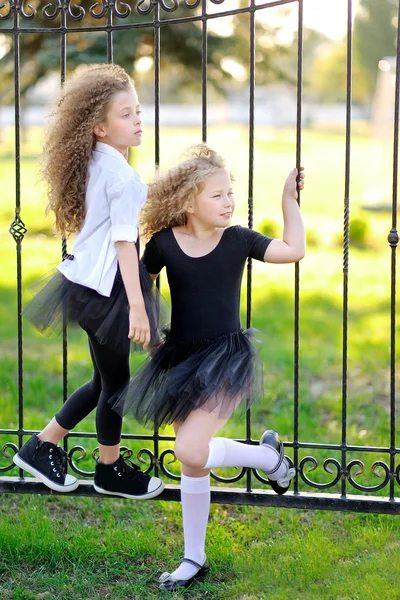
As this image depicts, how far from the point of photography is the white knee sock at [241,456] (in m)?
2.74

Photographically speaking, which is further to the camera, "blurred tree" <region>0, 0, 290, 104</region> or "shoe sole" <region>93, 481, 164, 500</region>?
"blurred tree" <region>0, 0, 290, 104</region>

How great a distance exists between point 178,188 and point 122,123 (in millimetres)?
278

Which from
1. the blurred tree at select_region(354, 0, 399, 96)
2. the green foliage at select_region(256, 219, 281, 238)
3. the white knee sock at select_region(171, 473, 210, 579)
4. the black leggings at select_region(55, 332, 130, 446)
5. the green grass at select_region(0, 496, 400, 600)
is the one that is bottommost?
the green grass at select_region(0, 496, 400, 600)

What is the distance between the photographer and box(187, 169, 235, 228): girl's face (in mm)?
2764

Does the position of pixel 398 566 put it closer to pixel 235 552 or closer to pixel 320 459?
pixel 235 552

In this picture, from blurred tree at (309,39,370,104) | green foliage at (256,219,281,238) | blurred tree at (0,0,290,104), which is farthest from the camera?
blurred tree at (309,39,370,104)

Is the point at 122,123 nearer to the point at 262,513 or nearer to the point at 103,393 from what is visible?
the point at 103,393

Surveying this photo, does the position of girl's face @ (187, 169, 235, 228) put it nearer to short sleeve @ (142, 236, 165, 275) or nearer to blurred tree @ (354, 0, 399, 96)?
short sleeve @ (142, 236, 165, 275)

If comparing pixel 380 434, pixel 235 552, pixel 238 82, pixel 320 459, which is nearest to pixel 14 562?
pixel 235 552

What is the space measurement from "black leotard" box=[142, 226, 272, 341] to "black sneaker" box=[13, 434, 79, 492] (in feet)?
2.16

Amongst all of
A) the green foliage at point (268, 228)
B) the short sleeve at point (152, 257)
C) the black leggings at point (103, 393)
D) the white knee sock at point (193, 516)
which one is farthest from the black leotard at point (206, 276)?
the green foliage at point (268, 228)

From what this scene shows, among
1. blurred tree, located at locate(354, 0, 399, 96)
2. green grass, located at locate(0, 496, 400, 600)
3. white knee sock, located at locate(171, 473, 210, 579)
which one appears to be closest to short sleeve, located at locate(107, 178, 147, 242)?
white knee sock, located at locate(171, 473, 210, 579)

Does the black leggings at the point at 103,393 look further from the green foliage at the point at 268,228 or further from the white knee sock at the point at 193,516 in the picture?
the green foliage at the point at 268,228

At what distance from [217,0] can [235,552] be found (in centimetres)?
197
